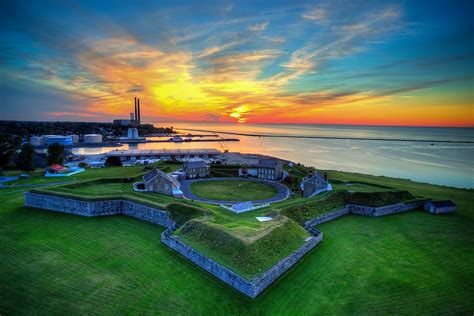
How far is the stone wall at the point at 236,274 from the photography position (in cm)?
1958

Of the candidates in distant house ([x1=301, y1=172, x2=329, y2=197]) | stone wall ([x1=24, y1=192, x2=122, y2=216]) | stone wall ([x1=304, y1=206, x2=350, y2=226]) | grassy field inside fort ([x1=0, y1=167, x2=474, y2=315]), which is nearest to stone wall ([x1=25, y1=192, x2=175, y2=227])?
stone wall ([x1=24, y1=192, x2=122, y2=216])

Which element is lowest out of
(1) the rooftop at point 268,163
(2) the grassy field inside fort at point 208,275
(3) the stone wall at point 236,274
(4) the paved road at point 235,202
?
(2) the grassy field inside fort at point 208,275

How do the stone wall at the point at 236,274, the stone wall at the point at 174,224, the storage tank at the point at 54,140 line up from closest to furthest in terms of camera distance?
the stone wall at the point at 236,274 < the stone wall at the point at 174,224 < the storage tank at the point at 54,140

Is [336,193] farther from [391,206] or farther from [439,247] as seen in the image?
[439,247]

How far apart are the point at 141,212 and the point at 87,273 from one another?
12.7 meters

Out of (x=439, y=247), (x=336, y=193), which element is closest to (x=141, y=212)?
(x=336, y=193)

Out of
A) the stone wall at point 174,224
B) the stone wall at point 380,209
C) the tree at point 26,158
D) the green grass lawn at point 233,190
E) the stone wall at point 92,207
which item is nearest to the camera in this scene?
the stone wall at point 174,224

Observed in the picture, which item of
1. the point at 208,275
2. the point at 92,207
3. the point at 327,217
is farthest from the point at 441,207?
the point at 92,207

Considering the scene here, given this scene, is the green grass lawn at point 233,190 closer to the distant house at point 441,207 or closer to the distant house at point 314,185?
the distant house at point 314,185

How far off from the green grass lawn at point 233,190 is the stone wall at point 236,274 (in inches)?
667

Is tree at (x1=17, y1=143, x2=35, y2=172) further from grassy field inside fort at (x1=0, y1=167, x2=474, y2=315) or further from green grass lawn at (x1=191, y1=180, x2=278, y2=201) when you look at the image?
green grass lawn at (x1=191, y1=180, x2=278, y2=201)

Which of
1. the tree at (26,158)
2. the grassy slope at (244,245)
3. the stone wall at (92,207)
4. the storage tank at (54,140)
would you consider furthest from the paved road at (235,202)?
the storage tank at (54,140)

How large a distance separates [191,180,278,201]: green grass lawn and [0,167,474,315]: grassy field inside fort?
1026 cm

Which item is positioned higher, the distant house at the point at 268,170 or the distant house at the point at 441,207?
the distant house at the point at 268,170
